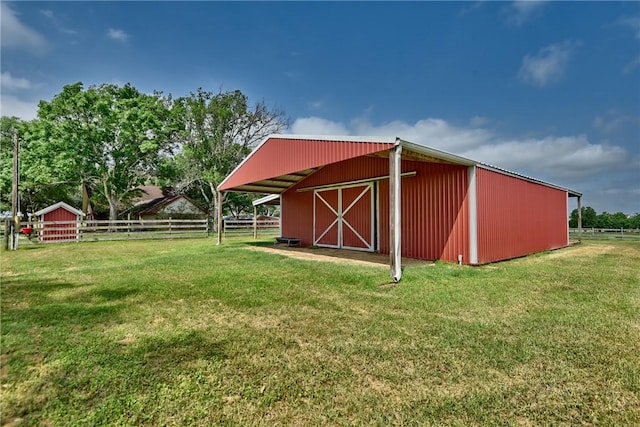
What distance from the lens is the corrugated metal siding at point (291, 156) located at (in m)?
6.39

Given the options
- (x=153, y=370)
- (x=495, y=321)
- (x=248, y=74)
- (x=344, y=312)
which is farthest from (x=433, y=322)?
(x=248, y=74)

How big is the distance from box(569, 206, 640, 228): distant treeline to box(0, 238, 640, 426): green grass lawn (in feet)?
82.2

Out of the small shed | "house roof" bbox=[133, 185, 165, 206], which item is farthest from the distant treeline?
"house roof" bbox=[133, 185, 165, 206]

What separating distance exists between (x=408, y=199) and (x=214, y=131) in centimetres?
2042

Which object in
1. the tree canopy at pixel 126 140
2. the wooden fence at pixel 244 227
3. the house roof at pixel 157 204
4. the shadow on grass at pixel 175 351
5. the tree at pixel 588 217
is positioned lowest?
the shadow on grass at pixel 175 351

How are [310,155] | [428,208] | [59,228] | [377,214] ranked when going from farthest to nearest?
1. [59,228]
2. [377,214]
3. [428,208]
4. [310,155]

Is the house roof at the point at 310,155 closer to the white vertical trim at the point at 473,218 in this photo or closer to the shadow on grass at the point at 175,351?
the white vertical trim at the point at 473,218

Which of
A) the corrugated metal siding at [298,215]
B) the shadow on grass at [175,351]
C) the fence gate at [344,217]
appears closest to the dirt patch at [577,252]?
the fence gate at [344,217]

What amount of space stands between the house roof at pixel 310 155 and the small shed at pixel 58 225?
25.8 ft

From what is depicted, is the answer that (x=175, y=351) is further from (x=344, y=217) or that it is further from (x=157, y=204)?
(x=157, y=204)

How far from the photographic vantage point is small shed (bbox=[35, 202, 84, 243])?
13719 mm

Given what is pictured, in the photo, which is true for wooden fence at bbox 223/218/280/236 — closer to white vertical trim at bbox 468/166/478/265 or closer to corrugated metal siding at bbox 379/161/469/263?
corrugated metal siding at bbox 379/161/469/263

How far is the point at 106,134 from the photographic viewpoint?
21375 mm

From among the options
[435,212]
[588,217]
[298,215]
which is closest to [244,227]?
[298,215]
